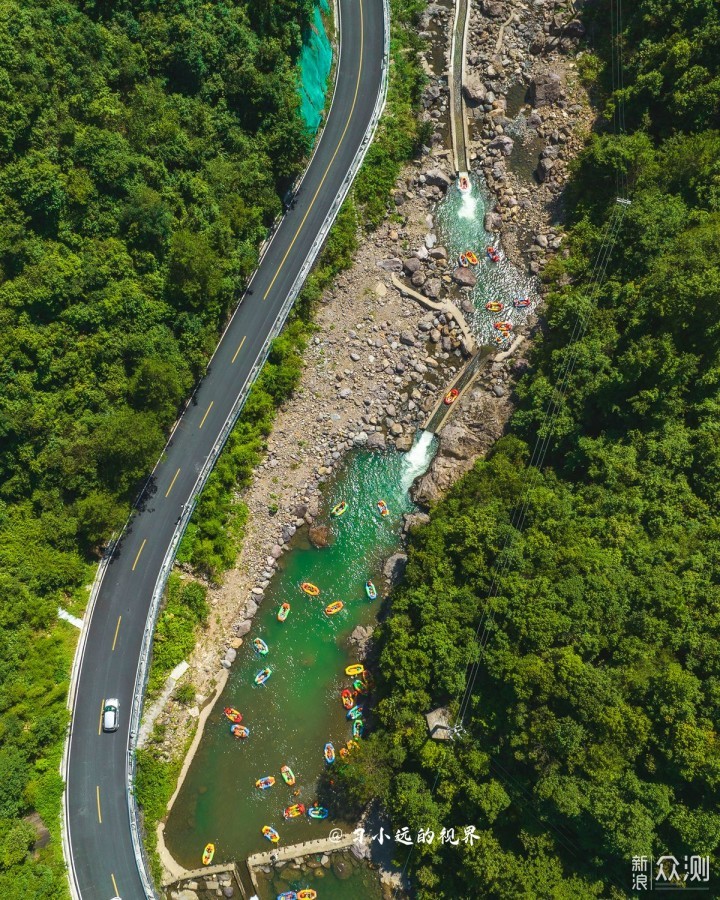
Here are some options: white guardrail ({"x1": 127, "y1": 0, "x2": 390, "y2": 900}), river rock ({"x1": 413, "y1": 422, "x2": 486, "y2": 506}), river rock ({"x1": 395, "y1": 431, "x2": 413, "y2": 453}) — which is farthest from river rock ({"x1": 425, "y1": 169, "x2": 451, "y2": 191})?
river rock ({"x1": 395, "y1": 431, "x2": 413, "y2": 453})

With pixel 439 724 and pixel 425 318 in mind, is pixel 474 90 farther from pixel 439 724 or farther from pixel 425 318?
pixel 439 724

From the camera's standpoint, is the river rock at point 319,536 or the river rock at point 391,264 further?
the river rock at point 391,264

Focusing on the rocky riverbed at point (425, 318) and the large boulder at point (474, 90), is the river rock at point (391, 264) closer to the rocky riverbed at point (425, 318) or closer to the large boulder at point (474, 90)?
the rocky riverbed at point (425, 318)

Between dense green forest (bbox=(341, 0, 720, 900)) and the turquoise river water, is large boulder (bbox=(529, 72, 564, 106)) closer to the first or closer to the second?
dense green forest (bbox=(341, 0, 720, 900))

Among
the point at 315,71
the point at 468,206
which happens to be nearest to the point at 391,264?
the point at 468,206

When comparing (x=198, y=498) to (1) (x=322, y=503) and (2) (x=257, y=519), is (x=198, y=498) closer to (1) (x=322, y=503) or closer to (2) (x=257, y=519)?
(2) (x=257, y=519)

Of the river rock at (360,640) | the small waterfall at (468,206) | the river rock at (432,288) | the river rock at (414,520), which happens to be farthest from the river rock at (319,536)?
the small waterfall at (468,206)
